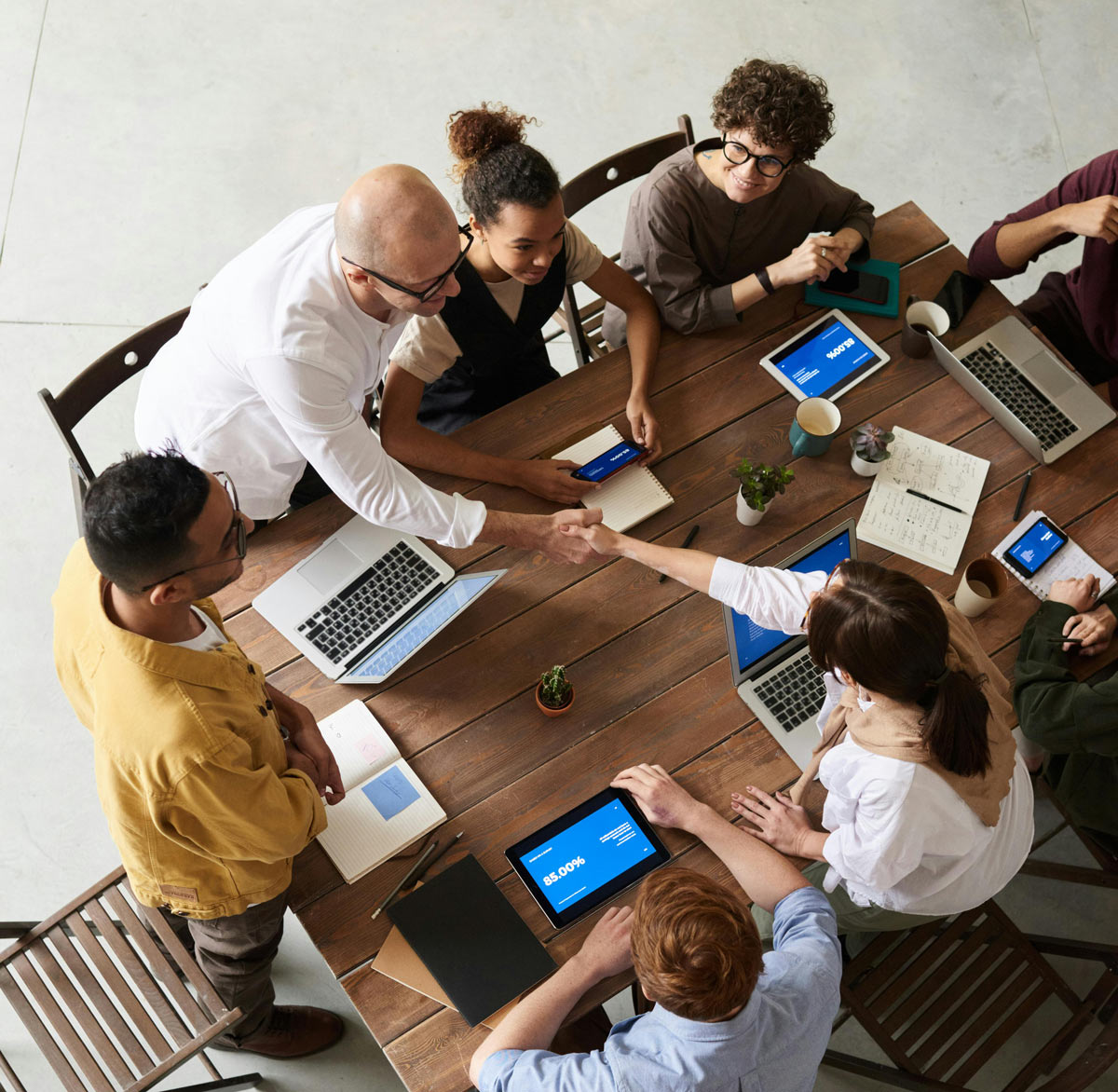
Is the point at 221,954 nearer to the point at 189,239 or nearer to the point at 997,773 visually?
the point at 997,773

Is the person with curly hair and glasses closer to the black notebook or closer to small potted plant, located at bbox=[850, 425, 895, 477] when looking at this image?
small potted plant, located at bbox=[850, 425, 895, 477]

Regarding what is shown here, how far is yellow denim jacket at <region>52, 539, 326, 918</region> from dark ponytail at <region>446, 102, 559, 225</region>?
1.12 m

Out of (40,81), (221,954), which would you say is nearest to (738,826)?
(221,954)

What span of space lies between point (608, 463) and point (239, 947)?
1.35m

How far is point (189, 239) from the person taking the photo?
3.78 meters

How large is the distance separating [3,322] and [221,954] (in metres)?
2.68

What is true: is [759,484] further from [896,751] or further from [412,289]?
[412,289]

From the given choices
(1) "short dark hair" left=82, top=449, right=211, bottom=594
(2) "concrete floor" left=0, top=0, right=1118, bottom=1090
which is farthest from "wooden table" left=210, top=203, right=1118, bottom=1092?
(2) "concrete floor" left=0, top=0, right=1118, bottom=1090

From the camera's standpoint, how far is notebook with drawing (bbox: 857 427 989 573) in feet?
7.43

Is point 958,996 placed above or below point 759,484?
below

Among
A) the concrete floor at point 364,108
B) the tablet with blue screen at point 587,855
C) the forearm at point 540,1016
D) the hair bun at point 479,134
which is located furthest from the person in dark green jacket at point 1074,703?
the concrete floor at point 364,108

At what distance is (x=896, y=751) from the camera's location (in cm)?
166

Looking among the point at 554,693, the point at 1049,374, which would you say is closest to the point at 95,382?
the point at 554,693

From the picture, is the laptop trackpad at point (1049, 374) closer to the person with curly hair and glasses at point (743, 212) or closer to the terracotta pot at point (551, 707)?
the person with curly hair and glasses at point (743, 212)
